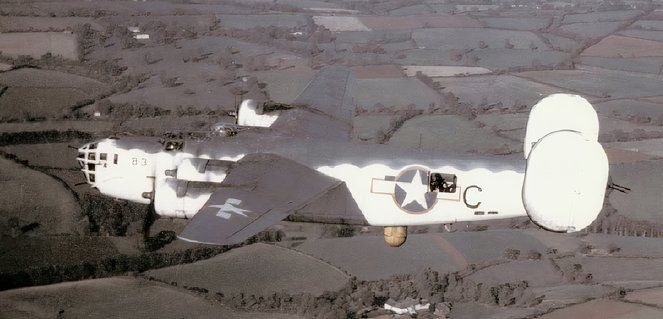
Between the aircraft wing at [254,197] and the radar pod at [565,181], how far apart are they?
720 centimetres

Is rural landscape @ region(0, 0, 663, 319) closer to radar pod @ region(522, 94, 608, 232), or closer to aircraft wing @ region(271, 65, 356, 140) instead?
aircraft wing @ region(271, 65, 356, 140)

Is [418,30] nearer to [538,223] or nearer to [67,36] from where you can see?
[67,36]

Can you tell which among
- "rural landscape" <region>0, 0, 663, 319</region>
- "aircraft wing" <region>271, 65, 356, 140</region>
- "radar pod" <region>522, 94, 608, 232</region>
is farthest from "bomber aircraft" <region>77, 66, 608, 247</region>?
"rural landscape" <region>0, 0, 663, 319</region>

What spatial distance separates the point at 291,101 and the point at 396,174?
116 ft

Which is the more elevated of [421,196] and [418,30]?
[418,30]

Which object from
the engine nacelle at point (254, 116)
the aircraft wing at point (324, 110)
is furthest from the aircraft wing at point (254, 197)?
the engine nacelle at point (254, 116)

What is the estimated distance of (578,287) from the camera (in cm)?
3931

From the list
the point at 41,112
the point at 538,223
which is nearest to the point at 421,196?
the point at 538,223

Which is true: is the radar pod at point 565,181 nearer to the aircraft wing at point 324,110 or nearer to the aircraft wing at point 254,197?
the aircraft wing at point 254,197

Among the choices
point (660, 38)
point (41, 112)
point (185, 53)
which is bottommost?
point (41, 112)

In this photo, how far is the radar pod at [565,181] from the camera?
70.6 ft

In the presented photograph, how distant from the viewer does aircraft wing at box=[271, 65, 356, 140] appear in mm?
29683

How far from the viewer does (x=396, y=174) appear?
25719 mm

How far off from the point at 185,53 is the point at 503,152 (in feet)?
127
